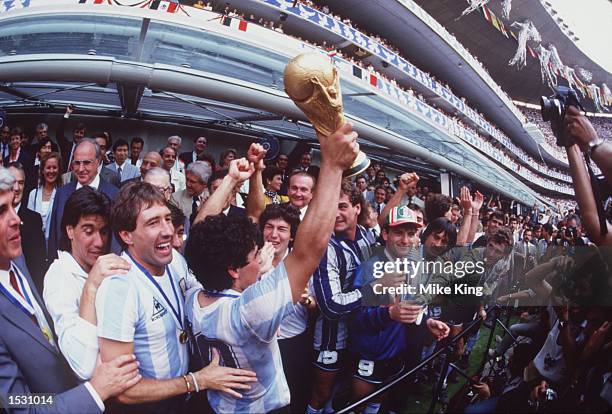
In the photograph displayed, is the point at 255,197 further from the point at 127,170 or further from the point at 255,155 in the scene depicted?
the point at 127,170

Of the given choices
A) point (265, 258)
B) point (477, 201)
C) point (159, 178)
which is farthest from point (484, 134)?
point (159, 178)

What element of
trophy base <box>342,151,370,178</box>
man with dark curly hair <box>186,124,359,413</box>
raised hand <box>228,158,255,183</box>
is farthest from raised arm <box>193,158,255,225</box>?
trophy base <box>342,151,370,178</box>

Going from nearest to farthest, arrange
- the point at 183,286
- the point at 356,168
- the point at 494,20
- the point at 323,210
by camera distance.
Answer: the point at 323,210
the point at 356,168
the point at 183,286
the point at 494,20

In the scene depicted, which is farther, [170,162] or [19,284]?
[170,162]

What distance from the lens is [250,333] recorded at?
82 cm

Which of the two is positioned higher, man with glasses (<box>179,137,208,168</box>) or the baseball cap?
man with glasses (<box>179,137,208,168</box>)

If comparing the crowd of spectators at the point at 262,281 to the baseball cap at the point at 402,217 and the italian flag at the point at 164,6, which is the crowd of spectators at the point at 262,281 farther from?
the italian flag at the point at 164,6

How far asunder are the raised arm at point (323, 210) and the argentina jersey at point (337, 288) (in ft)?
1.27

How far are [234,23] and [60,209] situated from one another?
0.75m

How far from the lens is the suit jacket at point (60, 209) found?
1.01 meters

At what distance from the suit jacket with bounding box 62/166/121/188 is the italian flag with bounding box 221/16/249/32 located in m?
0.58

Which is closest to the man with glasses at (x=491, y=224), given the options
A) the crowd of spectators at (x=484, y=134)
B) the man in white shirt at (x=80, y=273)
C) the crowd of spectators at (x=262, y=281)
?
the crowd of spectators at (x=262, y=281)

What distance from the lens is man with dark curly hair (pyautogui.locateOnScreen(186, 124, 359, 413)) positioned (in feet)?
2.35

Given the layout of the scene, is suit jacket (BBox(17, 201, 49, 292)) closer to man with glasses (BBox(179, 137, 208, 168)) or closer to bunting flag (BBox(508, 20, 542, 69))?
man with glasses (BBox(179, 137, 208, 168))
